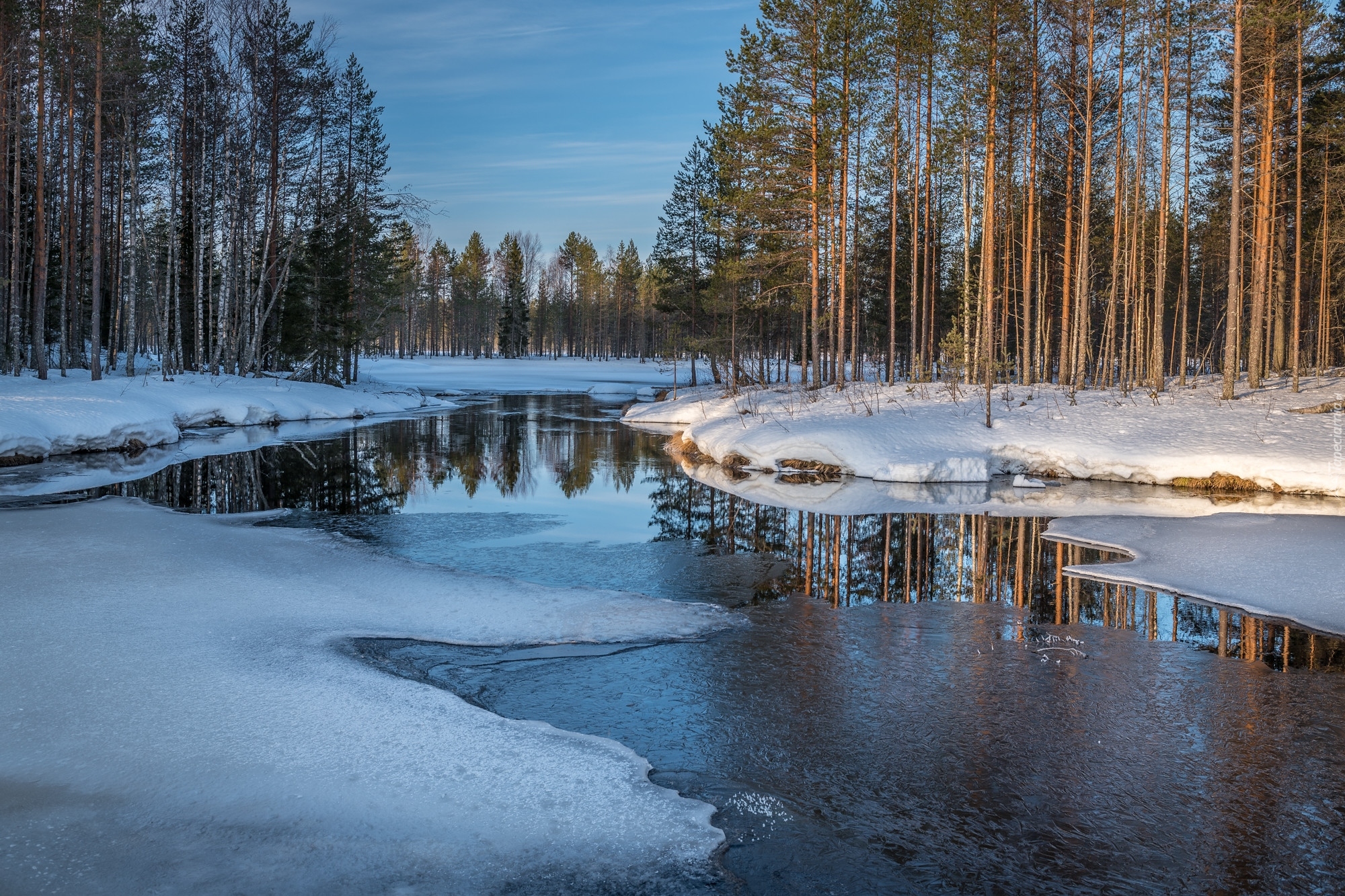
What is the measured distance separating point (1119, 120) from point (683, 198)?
73.3ft

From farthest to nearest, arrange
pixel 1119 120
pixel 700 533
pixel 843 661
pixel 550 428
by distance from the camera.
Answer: pixel 550 428 < pixel 1119 120 < pixel 700 533 < pixel 843 661

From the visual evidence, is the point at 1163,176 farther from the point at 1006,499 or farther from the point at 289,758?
the point at 289,758

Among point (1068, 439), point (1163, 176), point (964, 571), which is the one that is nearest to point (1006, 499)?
point (1068, 439)

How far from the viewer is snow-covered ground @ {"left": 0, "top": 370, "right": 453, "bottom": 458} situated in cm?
1836

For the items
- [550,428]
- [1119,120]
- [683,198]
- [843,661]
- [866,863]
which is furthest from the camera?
[683,198]

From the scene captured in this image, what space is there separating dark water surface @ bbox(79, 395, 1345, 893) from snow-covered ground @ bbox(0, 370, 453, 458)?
10.3 m

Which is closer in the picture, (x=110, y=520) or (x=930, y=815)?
(x=930, y=815)

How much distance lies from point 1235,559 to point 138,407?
22.4m

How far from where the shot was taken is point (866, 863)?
12.5ft

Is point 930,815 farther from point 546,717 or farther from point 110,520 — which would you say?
point 110,520

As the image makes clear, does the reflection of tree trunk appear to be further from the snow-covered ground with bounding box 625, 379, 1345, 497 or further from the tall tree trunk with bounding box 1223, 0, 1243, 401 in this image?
the tall tree trunk with bounding box 1223, 0, 1243, 401

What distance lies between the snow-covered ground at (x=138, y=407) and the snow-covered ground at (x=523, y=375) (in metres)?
18.8

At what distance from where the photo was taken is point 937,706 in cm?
566

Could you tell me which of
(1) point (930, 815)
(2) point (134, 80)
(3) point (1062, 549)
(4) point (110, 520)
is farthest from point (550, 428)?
(1) point (930, 815)
